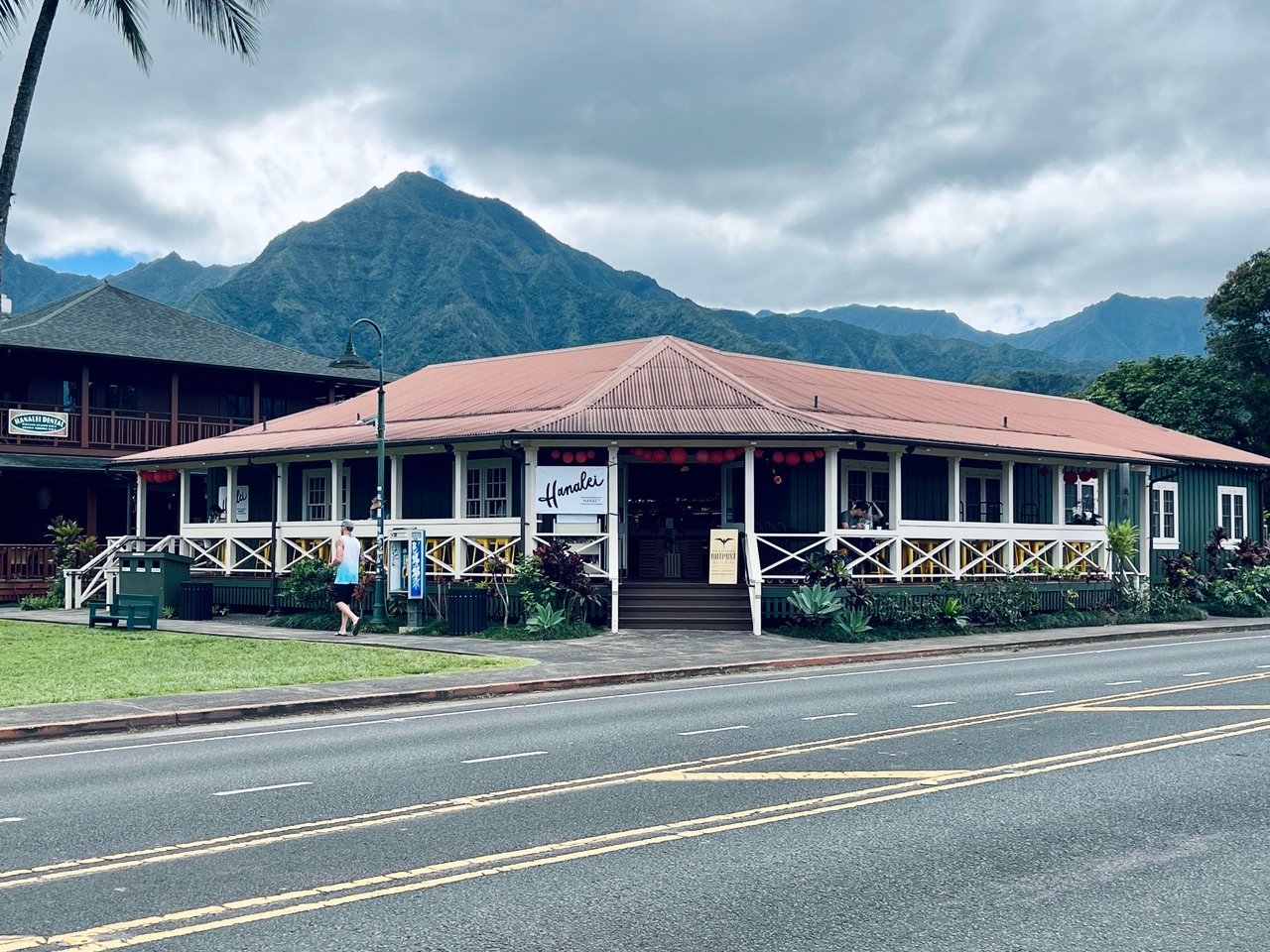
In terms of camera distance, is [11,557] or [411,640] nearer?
[411,640]

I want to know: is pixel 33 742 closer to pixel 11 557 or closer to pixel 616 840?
pixel 616 840

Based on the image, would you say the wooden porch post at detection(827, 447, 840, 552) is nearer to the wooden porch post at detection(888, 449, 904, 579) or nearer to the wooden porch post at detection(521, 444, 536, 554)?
the wooden porch post at detection(888, 449, 904, 579)

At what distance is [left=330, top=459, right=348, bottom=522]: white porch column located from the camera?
30031 millimetres

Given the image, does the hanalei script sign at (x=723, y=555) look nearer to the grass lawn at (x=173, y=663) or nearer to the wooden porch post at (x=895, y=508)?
the wooden porch post at (x=895, y=508)

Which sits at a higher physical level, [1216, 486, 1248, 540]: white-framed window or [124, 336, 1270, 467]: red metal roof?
[124, 336, 1270, 467]: red metal roof

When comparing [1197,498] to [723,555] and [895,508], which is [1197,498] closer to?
[895,508]

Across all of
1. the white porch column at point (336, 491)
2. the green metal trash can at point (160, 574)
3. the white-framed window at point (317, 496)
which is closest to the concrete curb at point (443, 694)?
the white porch column at point (336, 491)

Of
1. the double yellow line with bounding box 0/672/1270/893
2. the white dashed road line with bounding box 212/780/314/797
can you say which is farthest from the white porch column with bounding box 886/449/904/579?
the white dashed road line with bounding box 212/780/314/797

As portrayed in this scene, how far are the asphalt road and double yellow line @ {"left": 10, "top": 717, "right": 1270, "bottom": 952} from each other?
2 centimetres

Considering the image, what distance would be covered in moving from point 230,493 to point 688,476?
11454mm

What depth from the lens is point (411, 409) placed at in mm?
31344

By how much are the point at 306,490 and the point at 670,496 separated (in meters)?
10.0

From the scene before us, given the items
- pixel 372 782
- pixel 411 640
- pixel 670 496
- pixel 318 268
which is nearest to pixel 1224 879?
pixel 372 782

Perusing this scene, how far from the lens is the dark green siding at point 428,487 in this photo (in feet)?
94.9
